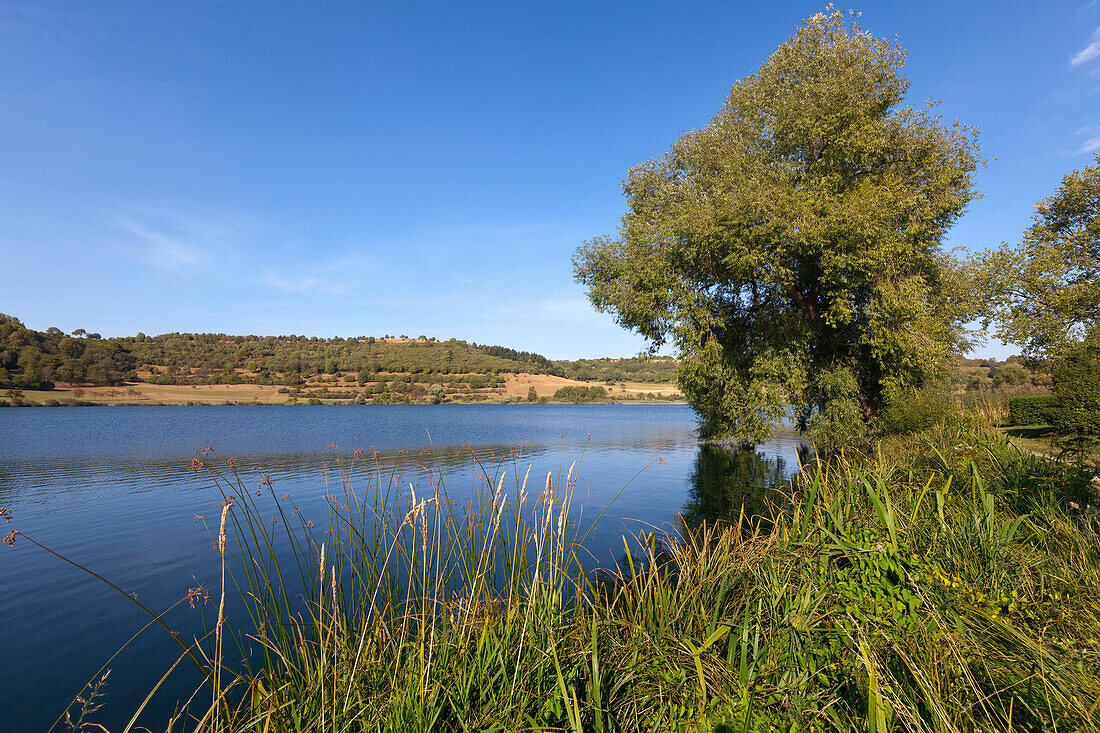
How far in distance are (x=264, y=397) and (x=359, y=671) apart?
287 feet

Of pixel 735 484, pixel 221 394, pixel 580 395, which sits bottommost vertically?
pixel 735 484

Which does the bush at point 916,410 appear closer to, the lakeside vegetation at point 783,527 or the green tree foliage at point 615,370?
the lakeside vegetation at point 783,527

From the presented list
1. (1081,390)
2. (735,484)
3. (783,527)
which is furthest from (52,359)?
(1081,390)

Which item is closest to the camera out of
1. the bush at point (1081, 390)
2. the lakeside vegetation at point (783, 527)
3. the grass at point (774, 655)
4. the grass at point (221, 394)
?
the grass at point (774, 655)

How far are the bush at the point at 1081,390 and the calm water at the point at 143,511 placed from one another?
5.16 m

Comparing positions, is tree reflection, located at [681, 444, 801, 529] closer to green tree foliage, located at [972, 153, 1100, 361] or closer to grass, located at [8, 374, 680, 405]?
green tree foliage, located at [972, 153, 1100, 361]

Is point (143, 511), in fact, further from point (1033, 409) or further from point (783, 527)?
point (1033, 409)

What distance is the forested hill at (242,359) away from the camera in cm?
6981

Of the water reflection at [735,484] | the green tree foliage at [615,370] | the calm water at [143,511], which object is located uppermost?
the green tree foliage at [615,370]

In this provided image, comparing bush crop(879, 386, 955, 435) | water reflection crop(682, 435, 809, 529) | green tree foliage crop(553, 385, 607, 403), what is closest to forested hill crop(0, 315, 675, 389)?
green tree foliage crop(553, 385, 607, 403)

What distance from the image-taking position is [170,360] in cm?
9156

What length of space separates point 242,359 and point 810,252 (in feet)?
374

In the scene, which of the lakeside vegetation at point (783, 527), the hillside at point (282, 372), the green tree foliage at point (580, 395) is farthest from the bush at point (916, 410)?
the green tree foliage at point (580, 395)

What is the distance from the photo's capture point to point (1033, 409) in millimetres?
18266
